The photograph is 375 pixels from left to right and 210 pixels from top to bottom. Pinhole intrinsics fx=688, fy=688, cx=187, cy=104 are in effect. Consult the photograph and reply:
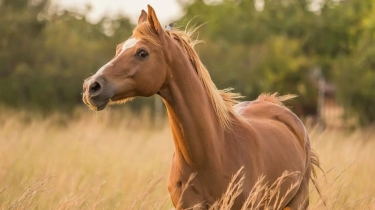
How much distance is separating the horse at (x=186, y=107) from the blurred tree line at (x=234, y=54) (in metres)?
14.0

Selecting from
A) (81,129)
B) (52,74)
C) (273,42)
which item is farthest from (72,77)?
(273,42)

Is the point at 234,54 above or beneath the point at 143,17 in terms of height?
beneath

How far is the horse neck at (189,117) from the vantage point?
4.70m

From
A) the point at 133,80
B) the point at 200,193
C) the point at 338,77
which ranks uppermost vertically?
the point at 133,80

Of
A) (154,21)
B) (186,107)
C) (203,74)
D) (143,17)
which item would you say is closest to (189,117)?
(186,107)

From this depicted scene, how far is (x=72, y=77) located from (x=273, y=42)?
386 inches

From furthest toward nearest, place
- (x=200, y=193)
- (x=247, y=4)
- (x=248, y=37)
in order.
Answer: (x=247, y=4) < (x=248, y=37) < (x=200, y=193)

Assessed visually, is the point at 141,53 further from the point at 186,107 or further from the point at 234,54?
the point at 234,54

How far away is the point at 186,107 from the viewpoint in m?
4.73

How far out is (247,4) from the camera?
3559cm

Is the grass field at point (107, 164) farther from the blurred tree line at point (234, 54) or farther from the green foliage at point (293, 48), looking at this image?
the blurred tree line at point (234, 54)

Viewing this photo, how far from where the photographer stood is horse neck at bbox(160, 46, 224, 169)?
4.70 m

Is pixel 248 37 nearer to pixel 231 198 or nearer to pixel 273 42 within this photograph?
pixel 273 42

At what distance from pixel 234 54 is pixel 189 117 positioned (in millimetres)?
19226
